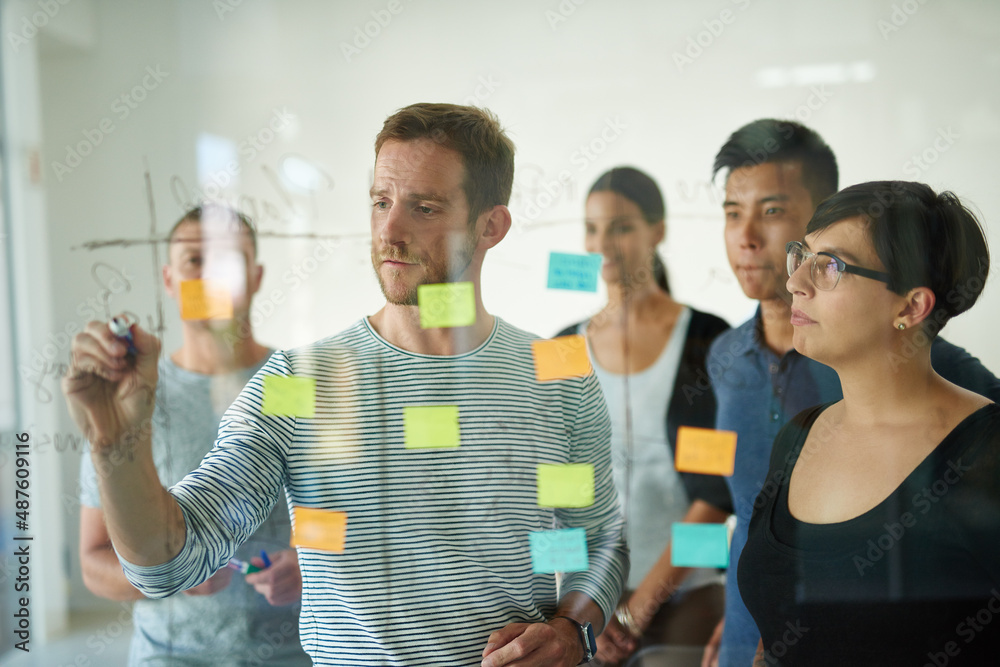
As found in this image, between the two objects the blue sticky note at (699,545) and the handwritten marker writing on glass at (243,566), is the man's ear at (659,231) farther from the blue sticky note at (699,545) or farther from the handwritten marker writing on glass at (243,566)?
the handwritten marker writing on glass at (243,566)

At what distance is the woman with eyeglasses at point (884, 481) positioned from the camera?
121cm

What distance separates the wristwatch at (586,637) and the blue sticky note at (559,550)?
0.09m

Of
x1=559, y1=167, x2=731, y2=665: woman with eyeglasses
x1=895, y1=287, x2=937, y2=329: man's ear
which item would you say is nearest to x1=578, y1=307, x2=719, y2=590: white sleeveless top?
x1=559, y1=167, x2=731, y2=665: woman with eyeglasses

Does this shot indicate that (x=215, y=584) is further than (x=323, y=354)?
Yes

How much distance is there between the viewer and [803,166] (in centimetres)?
142

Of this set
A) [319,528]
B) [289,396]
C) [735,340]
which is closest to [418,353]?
[289,396]

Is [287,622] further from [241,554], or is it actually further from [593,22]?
[593,22]

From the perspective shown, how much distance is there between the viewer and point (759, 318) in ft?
4.74

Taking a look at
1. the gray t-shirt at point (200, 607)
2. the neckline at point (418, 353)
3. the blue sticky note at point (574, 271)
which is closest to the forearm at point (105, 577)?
the gray t-shirt at point (200, 607)

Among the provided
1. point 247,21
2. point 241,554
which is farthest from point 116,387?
point 247,21

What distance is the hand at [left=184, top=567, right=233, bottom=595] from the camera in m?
1.45

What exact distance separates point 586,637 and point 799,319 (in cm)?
75

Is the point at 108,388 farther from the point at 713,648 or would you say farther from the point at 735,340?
the point at 713,648

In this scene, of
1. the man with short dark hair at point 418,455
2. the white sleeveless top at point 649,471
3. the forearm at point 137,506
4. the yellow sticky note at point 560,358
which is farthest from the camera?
the white sleeveless top at point 649,471
